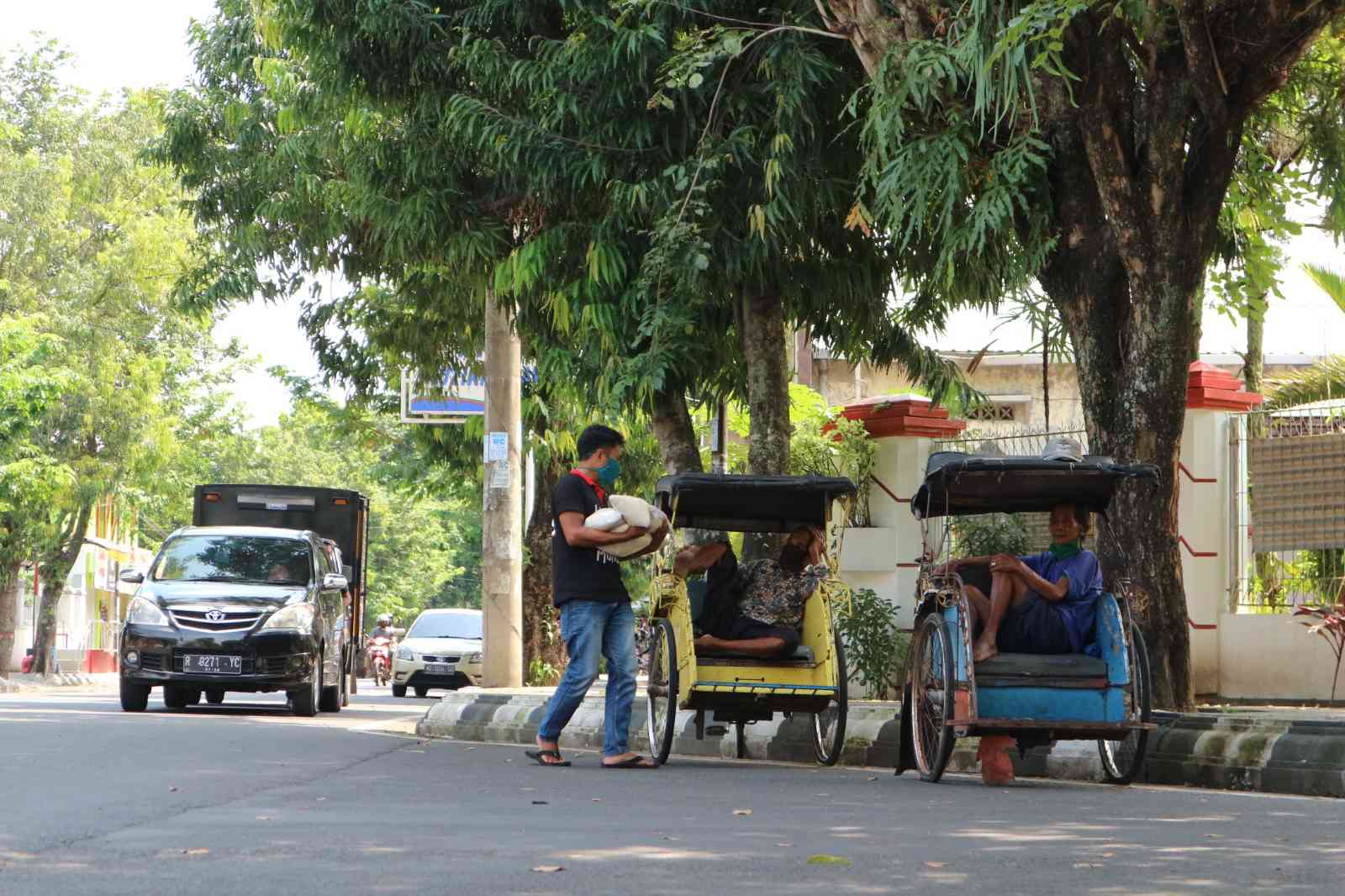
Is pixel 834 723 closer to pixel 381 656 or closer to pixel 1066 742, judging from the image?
pixel 1066 742

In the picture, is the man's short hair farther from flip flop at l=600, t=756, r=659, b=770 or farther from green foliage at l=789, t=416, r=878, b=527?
green foliage at l=789, t=416, r=878, b=527

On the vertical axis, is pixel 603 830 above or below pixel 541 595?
below

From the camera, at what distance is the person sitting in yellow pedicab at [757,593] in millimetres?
13133

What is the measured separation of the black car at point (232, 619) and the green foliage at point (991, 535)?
6.67m

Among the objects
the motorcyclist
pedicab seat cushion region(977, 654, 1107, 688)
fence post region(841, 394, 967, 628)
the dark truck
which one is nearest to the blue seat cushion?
pedicab seat cushion region(977, 654, 1107, 688)

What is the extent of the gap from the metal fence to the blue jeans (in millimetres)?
7005

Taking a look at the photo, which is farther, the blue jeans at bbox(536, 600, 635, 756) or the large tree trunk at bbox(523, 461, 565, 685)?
the large tree trunk at bbox(523, 461, 565, 685)

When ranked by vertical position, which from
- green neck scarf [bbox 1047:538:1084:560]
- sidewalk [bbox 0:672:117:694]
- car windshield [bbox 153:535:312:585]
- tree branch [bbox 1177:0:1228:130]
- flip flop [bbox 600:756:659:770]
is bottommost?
sidewalk [bbox 0:672:117:694]

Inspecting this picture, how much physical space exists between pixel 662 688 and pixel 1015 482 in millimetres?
2570

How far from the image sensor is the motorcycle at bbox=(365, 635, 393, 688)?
48.3 m

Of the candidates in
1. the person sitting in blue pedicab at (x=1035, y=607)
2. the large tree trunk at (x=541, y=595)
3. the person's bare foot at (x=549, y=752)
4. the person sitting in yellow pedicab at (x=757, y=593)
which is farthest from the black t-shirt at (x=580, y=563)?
the large tree trunk at (x=541, y=595)

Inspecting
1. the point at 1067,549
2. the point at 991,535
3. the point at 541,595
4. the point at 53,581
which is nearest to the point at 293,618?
the point at 991,535

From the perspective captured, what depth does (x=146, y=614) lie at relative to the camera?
19.9 meters

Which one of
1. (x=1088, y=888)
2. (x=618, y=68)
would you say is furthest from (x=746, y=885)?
(x=618, y=68)
